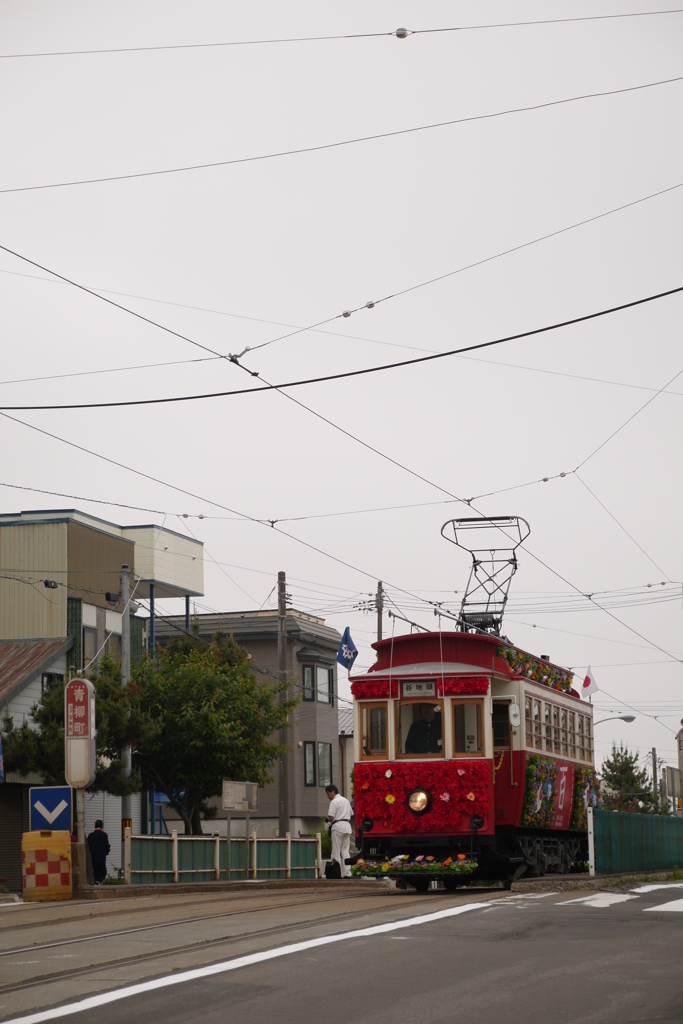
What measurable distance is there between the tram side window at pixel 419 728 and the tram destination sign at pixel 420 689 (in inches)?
4.3

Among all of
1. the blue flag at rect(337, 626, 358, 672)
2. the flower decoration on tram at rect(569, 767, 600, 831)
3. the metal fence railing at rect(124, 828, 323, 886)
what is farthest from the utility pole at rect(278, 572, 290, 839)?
the flower decoration on tram at rect(569, 767, 600, 831)

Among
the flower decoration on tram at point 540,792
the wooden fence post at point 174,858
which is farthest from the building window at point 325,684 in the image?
the flower decoration on tram at point 540,792

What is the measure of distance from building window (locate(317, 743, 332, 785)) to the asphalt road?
120 ft

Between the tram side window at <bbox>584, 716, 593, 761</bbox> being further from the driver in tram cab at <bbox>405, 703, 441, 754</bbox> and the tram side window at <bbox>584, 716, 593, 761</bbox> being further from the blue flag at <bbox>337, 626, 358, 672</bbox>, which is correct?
the blue flag at <bbox>337, 626, 358, 672</bbox>

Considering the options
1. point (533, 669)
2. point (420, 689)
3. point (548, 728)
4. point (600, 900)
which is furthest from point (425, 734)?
point (600, 900)

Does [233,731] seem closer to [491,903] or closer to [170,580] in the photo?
[170,580]

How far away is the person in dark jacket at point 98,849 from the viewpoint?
2377 cm

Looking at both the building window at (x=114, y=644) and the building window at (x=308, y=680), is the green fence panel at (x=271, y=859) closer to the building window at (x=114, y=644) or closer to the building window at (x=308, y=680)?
the building window at (x=114, y=644)

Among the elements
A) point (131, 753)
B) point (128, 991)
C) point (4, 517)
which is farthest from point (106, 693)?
point (128, 991)

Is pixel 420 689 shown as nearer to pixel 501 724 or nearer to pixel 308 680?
pixel 501 724

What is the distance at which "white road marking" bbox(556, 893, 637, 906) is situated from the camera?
561 inches

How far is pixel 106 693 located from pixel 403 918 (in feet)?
60.0

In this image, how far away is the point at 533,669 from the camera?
20.5 meters

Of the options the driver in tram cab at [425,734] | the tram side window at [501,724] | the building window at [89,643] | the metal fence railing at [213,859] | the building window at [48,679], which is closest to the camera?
the driver in tram cab at [425,734]
